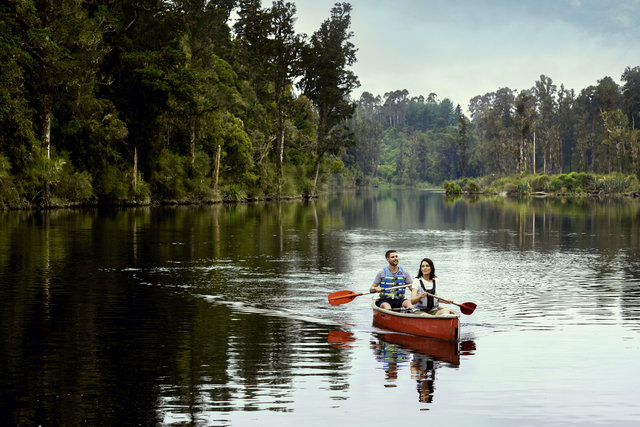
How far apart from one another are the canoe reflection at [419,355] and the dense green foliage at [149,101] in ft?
137

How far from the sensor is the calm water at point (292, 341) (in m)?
10.4

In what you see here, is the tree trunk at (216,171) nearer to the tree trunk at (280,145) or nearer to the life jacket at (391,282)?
the tree trunk at (280,145)

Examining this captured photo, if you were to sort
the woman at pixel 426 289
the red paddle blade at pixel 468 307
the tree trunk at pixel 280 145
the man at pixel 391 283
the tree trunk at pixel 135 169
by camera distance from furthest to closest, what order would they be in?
the tree trunk at pixel 280 145 → the tree trunk at pixel 135 169 → the man at pixel 391 283 → the red paddle blade at pixel 468 307 → the woman at pixel 426 289

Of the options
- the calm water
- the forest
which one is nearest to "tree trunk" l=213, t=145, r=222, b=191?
the forest


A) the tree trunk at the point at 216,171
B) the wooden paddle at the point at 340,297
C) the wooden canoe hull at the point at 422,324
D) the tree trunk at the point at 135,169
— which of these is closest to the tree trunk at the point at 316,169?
the tree trunk at the point at 216,171

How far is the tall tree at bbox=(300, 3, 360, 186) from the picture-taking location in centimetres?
9988

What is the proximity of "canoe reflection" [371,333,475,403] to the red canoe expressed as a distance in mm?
151

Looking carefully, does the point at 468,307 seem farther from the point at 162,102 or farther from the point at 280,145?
the point at 280,145

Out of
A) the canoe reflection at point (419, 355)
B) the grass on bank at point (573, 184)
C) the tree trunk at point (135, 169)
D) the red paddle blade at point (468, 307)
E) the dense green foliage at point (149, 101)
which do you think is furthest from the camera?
the grass on bank at point (573, 184)

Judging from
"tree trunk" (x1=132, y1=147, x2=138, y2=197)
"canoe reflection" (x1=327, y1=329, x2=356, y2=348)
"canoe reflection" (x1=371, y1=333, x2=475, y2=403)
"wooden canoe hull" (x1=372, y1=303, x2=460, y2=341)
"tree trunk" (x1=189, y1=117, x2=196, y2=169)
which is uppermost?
"tree trunk" (x1=189, y1=117, x2=196, y2=169)

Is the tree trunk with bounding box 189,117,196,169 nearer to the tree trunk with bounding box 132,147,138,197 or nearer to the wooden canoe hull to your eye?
the tree trunk with bounding box 132,147,138,197

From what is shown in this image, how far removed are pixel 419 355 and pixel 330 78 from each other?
89.1 m

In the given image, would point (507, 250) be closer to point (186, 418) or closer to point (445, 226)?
point (445, 226)

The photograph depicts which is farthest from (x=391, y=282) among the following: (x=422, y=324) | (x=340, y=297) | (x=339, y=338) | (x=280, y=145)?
(x=280, y=145)
